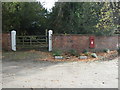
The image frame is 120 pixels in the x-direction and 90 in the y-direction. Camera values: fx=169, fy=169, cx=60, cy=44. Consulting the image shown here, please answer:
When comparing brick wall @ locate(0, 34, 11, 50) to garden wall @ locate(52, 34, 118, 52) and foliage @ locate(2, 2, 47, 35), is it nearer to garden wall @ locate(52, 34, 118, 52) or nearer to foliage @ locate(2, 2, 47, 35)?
foliage @ locate(2, 2, 47, 35)

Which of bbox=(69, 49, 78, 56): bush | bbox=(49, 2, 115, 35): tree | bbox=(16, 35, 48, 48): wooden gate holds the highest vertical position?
bbox=(49, 2, 115, 35): tree

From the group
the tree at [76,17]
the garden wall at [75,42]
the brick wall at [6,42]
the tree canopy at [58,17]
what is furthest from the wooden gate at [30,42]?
the tree at [76,17]

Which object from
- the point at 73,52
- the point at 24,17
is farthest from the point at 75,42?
the point at 24,17

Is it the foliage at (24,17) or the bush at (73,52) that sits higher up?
the foliage at (24,17)

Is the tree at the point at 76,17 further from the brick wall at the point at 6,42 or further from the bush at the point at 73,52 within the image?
the brick wall at the point at 6,42

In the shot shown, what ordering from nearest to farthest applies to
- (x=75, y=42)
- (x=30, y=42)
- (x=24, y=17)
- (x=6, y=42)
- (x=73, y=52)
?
(x=73, y=52), (x=75, y=42), (x=6, y=42), (x=30, y=42), (x=24, y=17)

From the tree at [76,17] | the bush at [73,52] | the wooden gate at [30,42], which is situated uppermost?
the tree at [76,17]

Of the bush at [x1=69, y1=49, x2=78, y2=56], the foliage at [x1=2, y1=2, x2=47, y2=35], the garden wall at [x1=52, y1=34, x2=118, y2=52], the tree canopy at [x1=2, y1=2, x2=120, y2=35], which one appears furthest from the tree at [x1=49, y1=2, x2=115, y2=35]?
the bush at [x1=69, y1=49, x2=78, y2=56]

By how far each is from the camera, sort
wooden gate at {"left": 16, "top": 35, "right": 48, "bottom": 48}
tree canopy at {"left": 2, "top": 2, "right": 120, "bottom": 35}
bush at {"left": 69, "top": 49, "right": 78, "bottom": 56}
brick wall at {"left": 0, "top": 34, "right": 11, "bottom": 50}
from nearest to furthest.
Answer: bush at {"left": 69, "top": 49, "right": 78, "bottom": 56} → brick wall at {"left": 0, "top": 34, "right": 11, "bottom": 50} → wooden gate at {"left": 16, "top": 35, "right": 48, "bottom": 48} → tree canopy at {"left": 2, "top": 2, "right": 120, "bottom": 35}

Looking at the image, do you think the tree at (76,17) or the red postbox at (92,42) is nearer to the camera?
the red postbox at (92,42)

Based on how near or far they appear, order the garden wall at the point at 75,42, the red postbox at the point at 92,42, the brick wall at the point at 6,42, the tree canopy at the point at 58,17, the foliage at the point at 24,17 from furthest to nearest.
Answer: the foliage at the point at 24,17 → the tree canopy at the point at 58,17 → the brick wall at the point at 6,42 → the red postbox at the point at 92,42 → the garden wall at the point at 75,42

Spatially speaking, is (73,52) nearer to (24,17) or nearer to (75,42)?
(75,42)

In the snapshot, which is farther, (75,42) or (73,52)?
(75,42)

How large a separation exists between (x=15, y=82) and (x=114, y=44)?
962 centimetres
